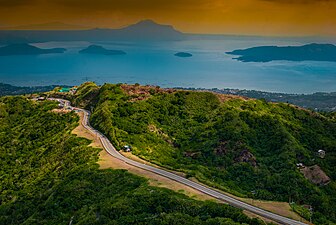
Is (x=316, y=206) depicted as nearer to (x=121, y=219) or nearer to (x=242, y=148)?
(x=242, y=148)

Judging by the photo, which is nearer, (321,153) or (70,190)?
(70,190)

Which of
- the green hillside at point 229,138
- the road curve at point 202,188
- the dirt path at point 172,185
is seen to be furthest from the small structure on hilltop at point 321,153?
the road curve at point 202,188

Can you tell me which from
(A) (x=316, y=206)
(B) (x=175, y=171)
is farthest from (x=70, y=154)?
(A) (x=316, y=206)

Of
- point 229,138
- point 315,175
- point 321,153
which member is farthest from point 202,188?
point 321,153

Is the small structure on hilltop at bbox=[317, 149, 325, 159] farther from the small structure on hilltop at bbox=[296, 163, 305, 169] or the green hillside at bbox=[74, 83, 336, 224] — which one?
the small structure on hilltop at bbox=[296, 163, 305, 169]

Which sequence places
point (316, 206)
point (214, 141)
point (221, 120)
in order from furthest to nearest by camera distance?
1. point (221, 120)
2. point (214, 141)
3. point (316, 206)

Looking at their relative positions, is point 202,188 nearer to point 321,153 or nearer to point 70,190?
point 70,190
